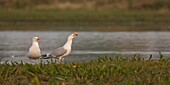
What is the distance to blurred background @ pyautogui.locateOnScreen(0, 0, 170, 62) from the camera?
16.7 metres

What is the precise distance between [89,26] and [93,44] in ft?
31.0

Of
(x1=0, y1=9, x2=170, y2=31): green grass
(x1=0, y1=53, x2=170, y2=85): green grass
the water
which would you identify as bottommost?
the water

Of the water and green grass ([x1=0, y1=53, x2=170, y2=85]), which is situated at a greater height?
green grass ([x1=0, y1=53, x2=170, y2=85])

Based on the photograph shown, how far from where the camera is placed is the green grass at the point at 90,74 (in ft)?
29.9

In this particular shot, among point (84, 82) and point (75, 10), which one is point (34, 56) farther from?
point (75, 10)

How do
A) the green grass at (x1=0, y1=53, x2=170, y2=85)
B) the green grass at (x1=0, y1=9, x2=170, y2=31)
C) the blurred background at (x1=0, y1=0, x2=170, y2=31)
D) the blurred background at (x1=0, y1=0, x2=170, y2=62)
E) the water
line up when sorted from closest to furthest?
the green grass at (x1=0, y1=53, x2=170, y2=85), the water, the blurred background at (x1=0, y1=0, x2=170, y2=62), the blurred background at (x1=0, y1=0, x2=170, y2=31), the green grass at (x1=0, y1=9, x2=170, y2=31)

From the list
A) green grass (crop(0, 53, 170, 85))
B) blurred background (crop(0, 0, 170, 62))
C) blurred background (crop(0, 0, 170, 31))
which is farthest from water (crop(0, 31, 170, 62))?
blurred background (crop(0, 0, 170, 31))

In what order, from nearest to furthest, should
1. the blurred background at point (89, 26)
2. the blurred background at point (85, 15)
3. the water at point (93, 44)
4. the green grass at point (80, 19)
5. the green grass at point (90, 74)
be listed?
1. the green grass at point (90, 74)
2. the water at point (93, 44)
3. the blurred background at point (89, 26)
4. the blurred background at point (85, 15)
5. the green grass at point (80, 19)

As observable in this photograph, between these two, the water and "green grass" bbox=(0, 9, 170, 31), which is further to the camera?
"green grass" bbox=(0, 9, 170, 31)

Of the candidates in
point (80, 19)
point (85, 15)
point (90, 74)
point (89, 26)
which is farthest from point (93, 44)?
point (85, 15)

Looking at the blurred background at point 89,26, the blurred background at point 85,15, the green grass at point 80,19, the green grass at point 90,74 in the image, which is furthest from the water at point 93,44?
the green grass at point 80,19

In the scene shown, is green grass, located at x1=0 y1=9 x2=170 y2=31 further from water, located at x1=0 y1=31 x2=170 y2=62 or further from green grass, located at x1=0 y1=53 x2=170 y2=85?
green grass, located at x1=0 y1=53 x2=170 y2=85

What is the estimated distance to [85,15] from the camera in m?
30.9

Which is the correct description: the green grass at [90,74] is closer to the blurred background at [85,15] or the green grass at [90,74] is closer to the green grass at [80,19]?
the blurred background at [85,15]
